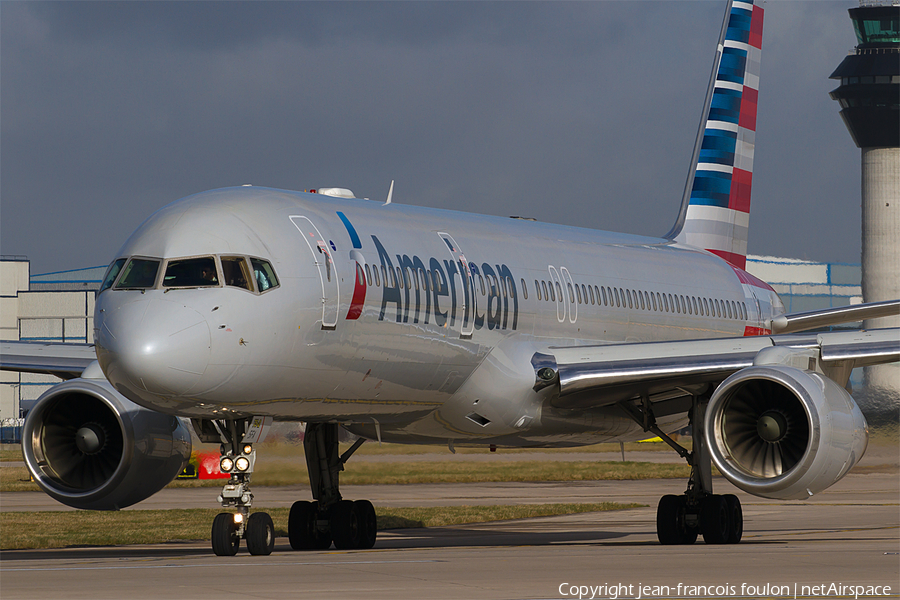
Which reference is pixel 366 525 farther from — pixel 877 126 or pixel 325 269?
pixel 877 126

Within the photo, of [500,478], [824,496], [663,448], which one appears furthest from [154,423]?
[663,448]

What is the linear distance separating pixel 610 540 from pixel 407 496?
1375 centimetres

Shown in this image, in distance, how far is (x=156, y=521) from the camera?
82.4ft

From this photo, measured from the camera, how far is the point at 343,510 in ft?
60.3

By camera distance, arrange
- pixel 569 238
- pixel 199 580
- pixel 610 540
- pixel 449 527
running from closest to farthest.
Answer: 1. pixel 199 580
2. pixel 610 540
3. pixel 569 238
4. pixel 449 527

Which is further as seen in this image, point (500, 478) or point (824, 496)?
point (500, 478)

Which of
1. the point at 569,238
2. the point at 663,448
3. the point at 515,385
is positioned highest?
the point at 569,238

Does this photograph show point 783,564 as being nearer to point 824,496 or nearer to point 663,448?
point 824,496

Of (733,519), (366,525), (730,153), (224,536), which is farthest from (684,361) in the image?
(730,153)

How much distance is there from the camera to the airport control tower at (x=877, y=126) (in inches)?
3526

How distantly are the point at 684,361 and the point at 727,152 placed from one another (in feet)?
39.4

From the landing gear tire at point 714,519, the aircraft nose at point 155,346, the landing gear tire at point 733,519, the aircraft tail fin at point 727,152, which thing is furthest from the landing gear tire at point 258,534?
the aircraft tail fin at point 727,152

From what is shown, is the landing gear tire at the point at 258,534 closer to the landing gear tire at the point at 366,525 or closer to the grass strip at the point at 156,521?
the landing gear tire at the point at 366,525

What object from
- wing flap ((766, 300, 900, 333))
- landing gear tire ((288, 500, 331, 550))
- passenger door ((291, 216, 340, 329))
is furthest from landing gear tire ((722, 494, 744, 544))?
passenger door ((291, 216, 340, 329))
